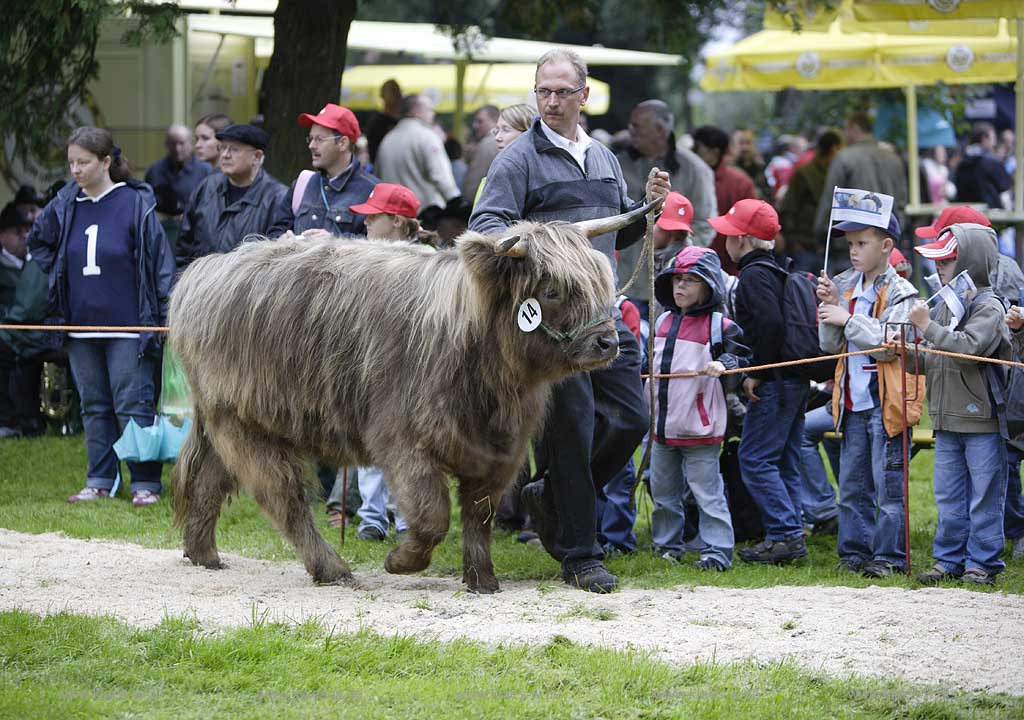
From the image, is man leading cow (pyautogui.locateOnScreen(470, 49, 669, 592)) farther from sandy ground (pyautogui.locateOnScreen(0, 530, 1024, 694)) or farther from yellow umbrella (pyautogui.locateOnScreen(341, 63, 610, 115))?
yellow umbrella (pyautogui.locateOnScreen(341, 63, 610, 115))

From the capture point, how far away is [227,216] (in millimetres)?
10188

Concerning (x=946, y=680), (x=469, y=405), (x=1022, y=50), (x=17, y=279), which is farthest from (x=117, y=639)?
(x=1022, y=50)

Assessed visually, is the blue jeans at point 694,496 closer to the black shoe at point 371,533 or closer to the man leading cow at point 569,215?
the man leading cow at point 569,215

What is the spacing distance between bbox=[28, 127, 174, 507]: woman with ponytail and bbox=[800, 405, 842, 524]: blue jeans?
4407mm

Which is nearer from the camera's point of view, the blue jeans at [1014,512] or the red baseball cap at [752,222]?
the red baseball cap at [752,222]

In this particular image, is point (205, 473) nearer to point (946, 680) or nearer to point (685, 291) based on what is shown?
point (685, 291)

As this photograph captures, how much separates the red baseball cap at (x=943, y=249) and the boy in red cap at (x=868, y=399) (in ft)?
0.69

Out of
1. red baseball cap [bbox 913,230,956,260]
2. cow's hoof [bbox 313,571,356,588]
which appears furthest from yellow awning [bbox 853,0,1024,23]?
cow's hoof [bbox 313,571,356,588]

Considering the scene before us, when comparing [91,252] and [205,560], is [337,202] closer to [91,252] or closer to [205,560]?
[91,252]

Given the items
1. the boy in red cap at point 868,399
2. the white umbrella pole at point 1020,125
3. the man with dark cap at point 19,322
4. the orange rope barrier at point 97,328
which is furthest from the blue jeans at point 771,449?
the white umbrella pole at point 1020,125

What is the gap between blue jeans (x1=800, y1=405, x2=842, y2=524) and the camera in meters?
9.70

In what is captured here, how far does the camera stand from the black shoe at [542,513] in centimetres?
794

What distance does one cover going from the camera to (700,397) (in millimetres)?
8492

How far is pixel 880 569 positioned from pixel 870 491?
0.48 metres
